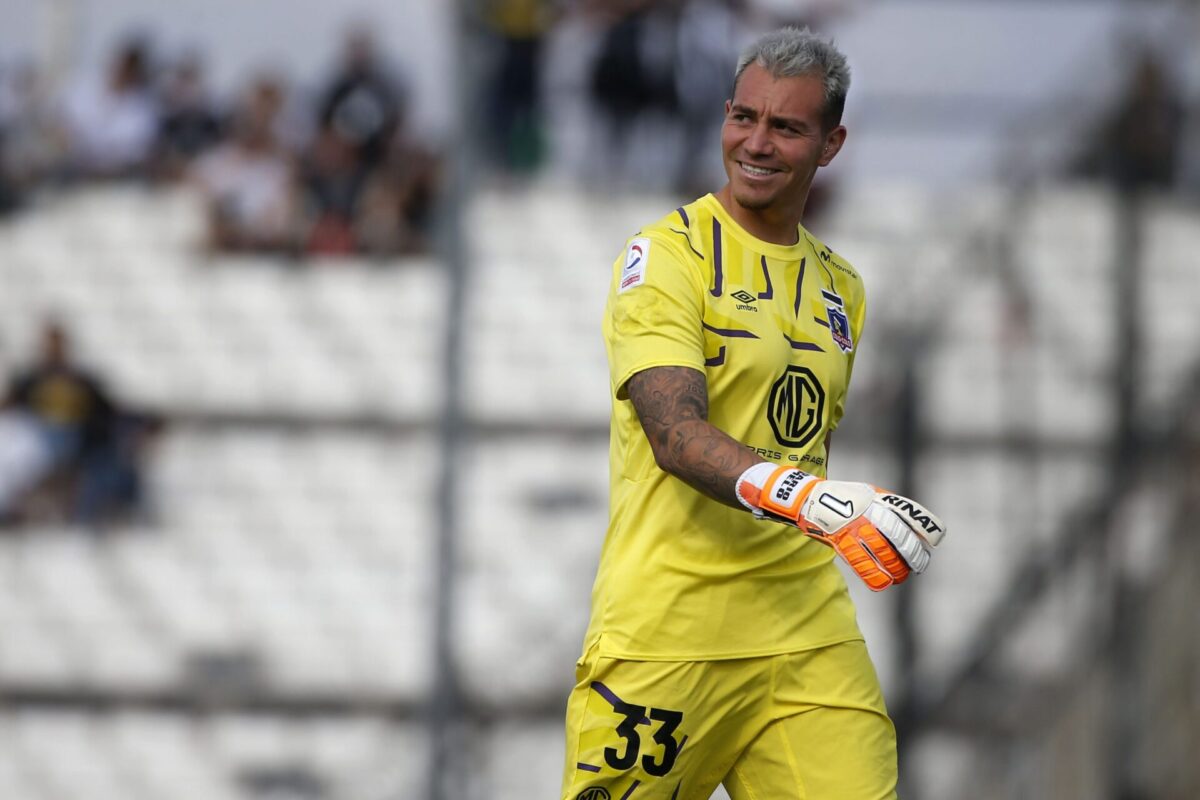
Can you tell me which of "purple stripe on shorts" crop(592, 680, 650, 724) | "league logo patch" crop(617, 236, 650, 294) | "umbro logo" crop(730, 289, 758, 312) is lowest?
"purple stripe on shorts" crop(592, 680, 650, 724)

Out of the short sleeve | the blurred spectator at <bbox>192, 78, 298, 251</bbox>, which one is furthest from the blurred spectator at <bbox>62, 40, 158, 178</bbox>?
the short sleeve

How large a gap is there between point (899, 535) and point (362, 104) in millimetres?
9323

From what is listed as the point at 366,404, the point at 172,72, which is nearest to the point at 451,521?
the point at 366,404

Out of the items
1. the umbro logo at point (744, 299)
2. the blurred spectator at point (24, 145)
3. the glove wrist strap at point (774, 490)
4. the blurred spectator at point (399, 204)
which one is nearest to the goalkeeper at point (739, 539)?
the umbro logo at point (744, 299)

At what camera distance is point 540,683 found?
29.1 ft

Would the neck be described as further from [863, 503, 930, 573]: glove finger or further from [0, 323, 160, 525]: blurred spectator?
[0, 323, 160, 525]: blurred spectator

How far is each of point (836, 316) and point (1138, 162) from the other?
5.12 metres

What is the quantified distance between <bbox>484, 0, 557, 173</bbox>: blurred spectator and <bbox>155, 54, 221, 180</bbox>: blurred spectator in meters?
2.46

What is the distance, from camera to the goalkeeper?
3855mm

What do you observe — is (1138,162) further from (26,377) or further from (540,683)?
(26,377)

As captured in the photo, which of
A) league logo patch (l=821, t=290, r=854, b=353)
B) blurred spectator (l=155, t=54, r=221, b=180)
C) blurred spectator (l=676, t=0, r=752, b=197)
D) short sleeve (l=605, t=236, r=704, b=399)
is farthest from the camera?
blurred spectator (l=155, t=54, r=221, b=180)

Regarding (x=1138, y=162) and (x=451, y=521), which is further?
(x=1138, y=162)

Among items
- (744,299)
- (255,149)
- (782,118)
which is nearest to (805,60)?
(782,118)

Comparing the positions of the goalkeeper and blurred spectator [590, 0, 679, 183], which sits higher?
blurred spectator [590, 0, 679, 183]
